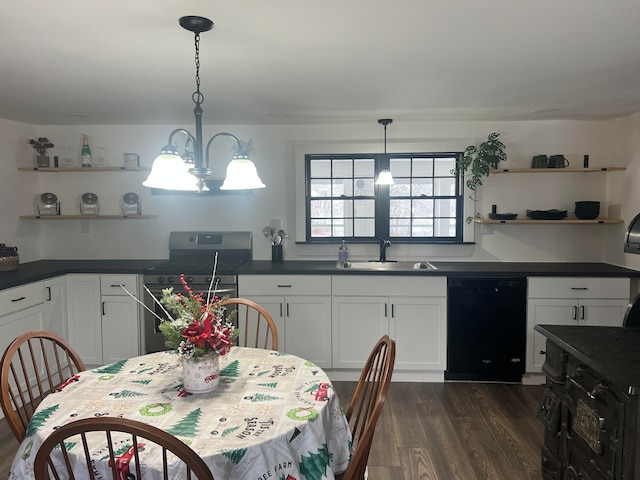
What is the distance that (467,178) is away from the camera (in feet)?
13.8

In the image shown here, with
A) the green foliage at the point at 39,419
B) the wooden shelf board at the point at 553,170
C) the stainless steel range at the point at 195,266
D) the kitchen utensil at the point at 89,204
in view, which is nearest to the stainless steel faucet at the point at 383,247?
the wooden shelf board at the point at 553,170

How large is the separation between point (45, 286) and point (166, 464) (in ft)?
9.59

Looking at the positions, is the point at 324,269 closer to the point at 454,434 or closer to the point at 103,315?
the point at 454,434

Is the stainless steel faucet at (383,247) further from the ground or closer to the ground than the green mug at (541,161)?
closer to the ground

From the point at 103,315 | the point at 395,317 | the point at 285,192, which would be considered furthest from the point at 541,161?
the point at 103,315

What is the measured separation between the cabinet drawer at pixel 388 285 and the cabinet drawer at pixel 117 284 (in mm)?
1666

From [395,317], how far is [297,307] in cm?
80

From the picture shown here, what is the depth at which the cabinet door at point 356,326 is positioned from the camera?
3.74m

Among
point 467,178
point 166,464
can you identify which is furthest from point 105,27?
point 467,178

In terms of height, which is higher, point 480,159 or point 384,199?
point 480,159

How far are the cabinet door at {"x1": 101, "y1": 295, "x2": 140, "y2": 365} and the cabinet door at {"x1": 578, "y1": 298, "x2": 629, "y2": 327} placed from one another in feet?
11.8

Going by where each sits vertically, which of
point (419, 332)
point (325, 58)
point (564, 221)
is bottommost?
point (419, 332)

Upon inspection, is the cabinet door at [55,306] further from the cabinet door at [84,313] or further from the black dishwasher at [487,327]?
the black dishwasher at [487,327]

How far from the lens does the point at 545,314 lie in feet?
11.9
